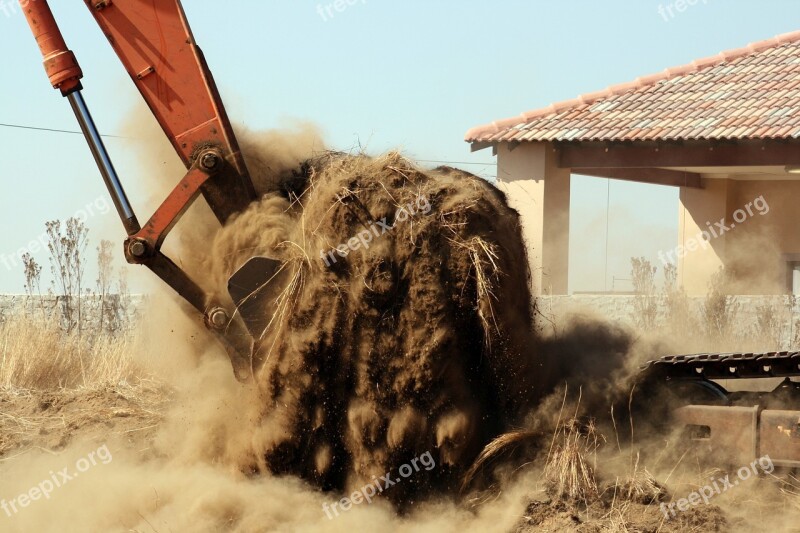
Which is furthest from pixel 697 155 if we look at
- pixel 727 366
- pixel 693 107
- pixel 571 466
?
pixel 571 466

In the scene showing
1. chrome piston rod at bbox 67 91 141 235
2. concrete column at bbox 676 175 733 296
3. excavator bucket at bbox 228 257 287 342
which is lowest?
concrete column at bbox 676 175 733 296

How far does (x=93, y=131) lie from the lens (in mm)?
6906

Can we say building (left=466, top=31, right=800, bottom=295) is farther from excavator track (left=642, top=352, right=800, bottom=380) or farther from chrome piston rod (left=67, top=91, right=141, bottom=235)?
chrome piston rod (left=67, top=91, right=141, bottom=235)

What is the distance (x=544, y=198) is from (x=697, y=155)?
109 inches

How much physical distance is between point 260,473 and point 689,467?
2.98 metres

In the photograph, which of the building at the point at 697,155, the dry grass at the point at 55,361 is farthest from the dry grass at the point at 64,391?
the building at the point at 697,155

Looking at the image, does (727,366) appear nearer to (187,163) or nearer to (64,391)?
(187,163)

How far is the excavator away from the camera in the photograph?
670cm

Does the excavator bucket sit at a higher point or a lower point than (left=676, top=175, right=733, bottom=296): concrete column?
higher

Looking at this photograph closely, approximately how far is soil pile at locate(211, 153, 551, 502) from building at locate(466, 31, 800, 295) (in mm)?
9213

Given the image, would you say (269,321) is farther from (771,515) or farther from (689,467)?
(771,515)

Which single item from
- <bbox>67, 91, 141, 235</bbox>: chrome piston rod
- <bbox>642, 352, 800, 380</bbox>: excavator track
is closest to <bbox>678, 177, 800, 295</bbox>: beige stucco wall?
<bbox>642, 352, 800, 380</bbox>: excavator track

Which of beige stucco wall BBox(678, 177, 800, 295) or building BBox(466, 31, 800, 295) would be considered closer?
building BBox(466, 31, 800, 295)

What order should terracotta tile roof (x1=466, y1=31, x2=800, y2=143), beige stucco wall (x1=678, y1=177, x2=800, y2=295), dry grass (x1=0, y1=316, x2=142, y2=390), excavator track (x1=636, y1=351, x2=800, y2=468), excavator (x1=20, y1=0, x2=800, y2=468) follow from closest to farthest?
excavator track (x1=636, y1=351, x2=800, y2=468) → excavator (x1=20, y1=0, x2=800, y2=468) → dry grass (x1=0, y1=316, x2=142, y2=390) → terracotta tile roof (x1=466, y1=31, x2=800, y2=143) → beige stucco wall (x1=678, y1=177, x2=800, y2=295)
